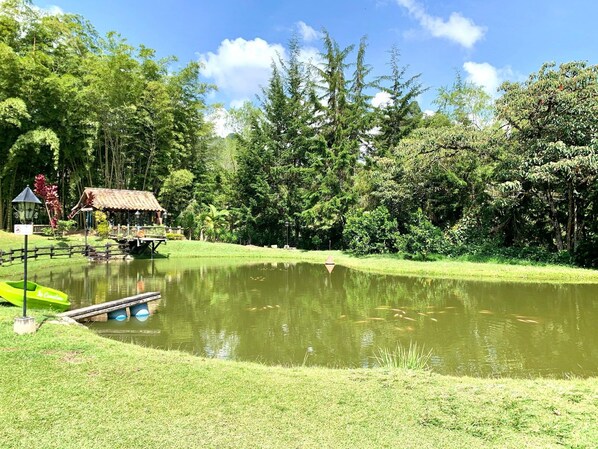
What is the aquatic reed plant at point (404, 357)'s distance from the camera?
593 centimetres

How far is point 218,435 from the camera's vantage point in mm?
3590

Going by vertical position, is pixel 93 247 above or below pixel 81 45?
below

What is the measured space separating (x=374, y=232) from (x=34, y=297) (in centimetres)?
1854

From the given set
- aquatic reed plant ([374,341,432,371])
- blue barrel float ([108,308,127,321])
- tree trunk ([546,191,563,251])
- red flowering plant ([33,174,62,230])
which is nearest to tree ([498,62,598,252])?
tree trunk ([546,191,563,251])

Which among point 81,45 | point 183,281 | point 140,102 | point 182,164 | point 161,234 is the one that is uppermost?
point 81,45

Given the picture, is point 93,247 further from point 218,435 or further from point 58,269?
point 218,435

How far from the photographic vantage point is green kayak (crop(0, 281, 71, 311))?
868 centimetres

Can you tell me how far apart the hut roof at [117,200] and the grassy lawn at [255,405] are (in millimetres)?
21014

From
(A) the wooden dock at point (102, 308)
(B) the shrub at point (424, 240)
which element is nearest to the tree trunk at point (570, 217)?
(B) the shrub at point (424, 240)

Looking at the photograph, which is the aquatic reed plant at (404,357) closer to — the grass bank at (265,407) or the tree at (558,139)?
the grass bank at (265,407)

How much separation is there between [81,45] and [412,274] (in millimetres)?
26595

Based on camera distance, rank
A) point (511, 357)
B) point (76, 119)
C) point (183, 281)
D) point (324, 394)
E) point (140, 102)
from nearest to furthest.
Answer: point (324, 394) → point (511, 357) → point (183, 281) → point (76, 119) → point (140, 102)

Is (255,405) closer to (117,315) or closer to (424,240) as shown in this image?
(117,315)

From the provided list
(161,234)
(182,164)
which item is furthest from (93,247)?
(182,164)
